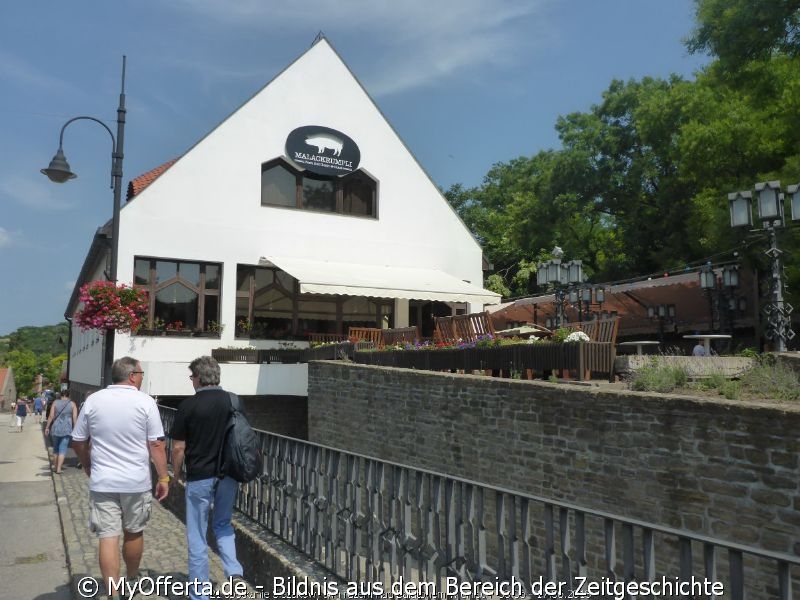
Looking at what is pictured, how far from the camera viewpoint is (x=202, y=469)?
5805mm

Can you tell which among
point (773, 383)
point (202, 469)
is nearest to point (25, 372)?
point (202, 469)

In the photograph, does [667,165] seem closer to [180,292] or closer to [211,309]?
[211,309]

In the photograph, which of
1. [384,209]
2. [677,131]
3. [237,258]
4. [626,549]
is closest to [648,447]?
[626,549]

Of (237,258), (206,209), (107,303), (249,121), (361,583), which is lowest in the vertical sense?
(361,583)

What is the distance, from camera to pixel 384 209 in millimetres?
23016

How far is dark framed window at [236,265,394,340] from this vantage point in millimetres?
20469

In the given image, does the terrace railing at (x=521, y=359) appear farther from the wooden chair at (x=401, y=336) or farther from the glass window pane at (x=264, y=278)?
the glass window pane at (x=264, y=278)

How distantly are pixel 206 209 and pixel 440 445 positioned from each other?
1108cm

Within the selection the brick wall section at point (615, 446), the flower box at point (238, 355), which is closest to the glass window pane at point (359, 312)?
the flower box at point (238, 355)

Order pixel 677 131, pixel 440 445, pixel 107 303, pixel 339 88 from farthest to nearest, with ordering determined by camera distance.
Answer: pixel 677 131 < pixel 339 88 < pixel 107 303 < pixel 440 445

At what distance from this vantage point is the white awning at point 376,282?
18891 millimetres

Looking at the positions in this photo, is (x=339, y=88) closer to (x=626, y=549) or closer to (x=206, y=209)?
(x=206, y=209)

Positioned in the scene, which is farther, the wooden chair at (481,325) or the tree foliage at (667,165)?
the tree foliage at (667,165)

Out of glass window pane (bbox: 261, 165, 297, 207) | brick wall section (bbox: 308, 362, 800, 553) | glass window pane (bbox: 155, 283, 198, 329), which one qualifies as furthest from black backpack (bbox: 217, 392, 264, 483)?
glass window pane (bbox: 261, 165, 297, 207)
